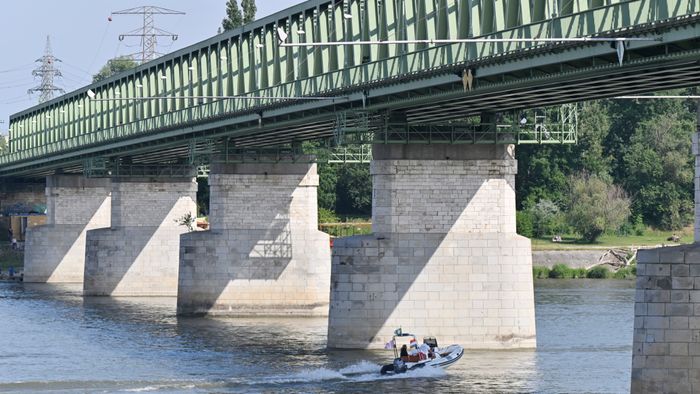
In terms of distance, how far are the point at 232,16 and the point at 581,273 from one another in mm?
48444

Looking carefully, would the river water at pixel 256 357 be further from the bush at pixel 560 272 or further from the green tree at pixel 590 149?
the green tree at pixel 590 149

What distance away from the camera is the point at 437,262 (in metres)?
73.2

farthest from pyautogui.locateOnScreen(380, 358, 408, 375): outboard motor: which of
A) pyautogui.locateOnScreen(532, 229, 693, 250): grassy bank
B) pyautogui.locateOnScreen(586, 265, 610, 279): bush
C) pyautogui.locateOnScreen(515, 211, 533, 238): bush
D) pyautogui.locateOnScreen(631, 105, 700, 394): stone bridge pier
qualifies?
pyautogui.locateOnScreen(515, 211, 533, 238): bush

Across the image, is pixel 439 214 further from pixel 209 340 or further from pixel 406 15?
pixel 209 340

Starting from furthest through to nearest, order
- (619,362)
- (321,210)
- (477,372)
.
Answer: (321,210) → (619,362) → (477,372)

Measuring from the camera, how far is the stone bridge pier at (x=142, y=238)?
118688 mm

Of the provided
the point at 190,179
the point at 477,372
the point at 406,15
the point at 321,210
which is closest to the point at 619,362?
the point at 477,372

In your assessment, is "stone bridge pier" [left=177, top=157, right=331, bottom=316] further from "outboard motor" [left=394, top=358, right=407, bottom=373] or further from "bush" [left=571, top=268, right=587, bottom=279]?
"bush" [left=571, top=268, right=587, bottom=279]

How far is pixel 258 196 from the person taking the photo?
325 feet

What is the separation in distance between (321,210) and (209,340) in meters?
82.7

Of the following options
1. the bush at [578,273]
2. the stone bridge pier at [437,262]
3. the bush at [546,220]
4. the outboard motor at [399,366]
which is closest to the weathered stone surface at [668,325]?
the outboard motor at [399,366]

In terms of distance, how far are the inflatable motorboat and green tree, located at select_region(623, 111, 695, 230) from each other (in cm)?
9083

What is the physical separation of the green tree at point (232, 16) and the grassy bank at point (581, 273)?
45161mm

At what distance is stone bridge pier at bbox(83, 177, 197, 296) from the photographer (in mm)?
118688
